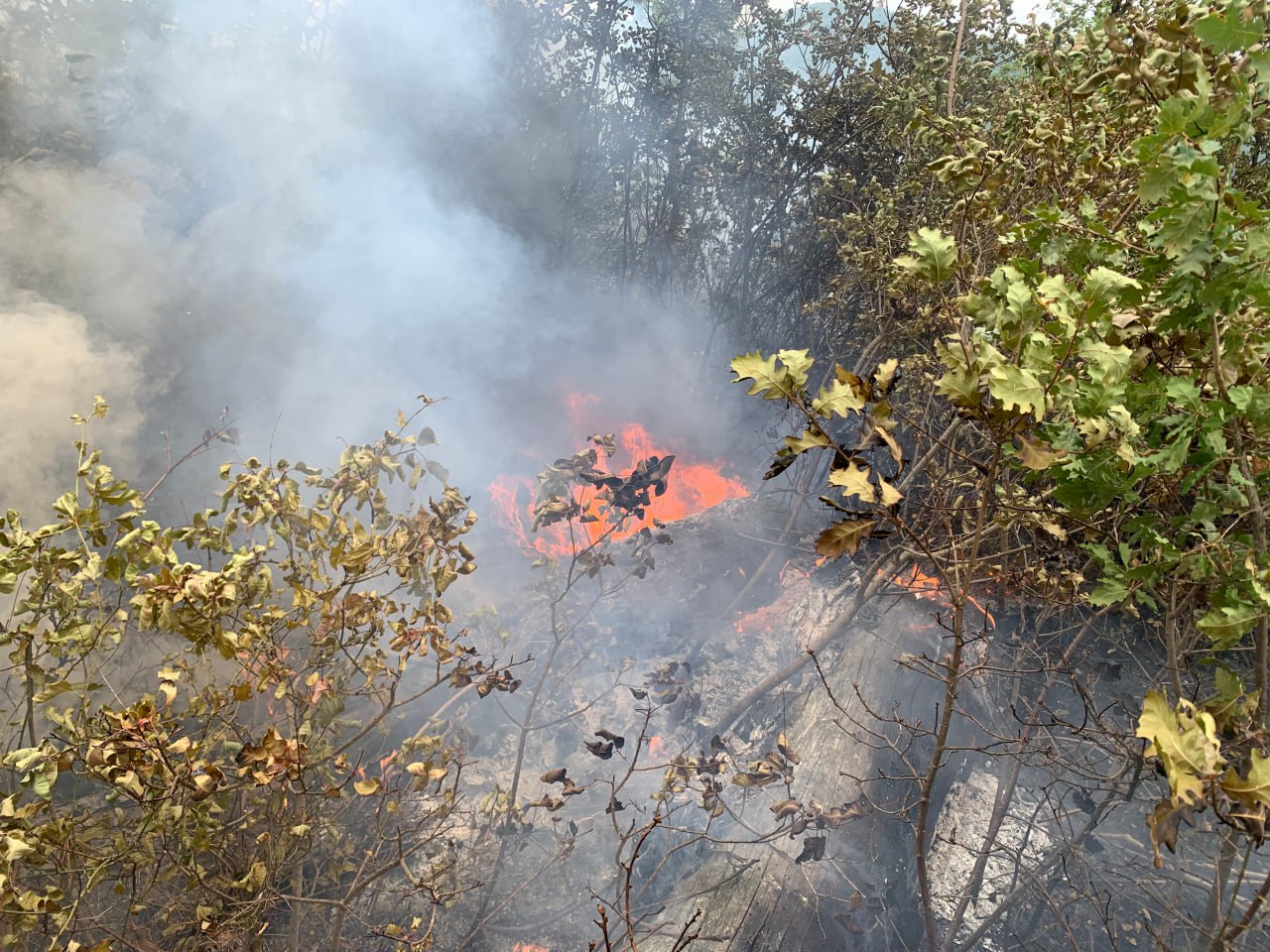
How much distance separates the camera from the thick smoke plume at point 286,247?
6.28 metres

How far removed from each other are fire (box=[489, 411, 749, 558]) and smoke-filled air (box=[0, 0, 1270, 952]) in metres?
0.07

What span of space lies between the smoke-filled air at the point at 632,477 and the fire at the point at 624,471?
72 mm

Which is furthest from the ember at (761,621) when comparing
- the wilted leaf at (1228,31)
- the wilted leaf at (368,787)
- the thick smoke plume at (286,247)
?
the wilted leaf at (1228,31)

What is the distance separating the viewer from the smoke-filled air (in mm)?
1417

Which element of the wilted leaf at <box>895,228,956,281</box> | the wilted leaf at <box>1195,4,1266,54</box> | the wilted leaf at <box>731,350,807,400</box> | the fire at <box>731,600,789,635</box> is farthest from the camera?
the fire at <box>731,600,789,635</box>

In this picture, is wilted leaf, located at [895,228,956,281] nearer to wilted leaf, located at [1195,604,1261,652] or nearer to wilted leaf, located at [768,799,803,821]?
wilted leaf, located at [1195,604,1261,652]

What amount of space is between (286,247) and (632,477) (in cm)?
625

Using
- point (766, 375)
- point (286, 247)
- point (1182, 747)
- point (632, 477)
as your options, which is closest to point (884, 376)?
point (766, 375)

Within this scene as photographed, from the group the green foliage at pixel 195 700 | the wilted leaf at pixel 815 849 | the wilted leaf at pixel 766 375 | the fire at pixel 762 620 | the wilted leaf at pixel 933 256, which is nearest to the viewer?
the wilted leaf at pixel 766 375

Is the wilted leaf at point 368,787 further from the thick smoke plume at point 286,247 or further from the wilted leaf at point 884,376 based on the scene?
the thick smoke plume at point 286,247

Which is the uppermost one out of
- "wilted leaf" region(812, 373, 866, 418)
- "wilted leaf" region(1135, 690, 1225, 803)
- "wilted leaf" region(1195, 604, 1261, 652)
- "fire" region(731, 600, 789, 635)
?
"fire" region(731, 600, 789, 635)

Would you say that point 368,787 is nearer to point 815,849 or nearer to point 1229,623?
point 815,849

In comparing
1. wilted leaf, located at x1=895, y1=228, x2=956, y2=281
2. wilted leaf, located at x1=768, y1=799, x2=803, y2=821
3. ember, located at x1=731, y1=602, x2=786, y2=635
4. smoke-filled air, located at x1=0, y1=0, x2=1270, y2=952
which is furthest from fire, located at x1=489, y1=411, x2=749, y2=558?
wilted leaf, located at x1=895, y1=228, x2=956, y2=281

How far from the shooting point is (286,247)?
746cm
